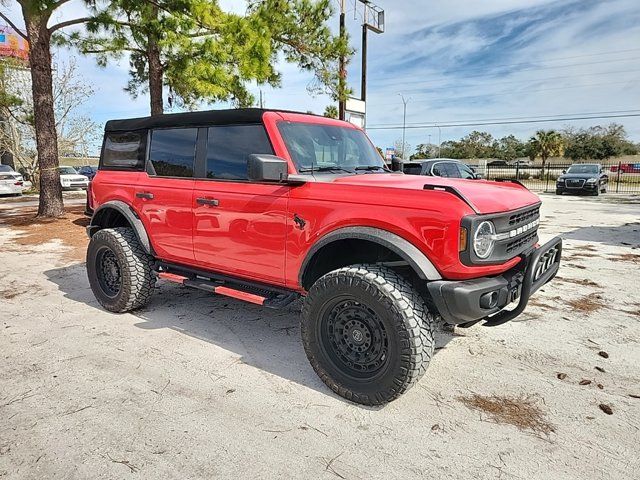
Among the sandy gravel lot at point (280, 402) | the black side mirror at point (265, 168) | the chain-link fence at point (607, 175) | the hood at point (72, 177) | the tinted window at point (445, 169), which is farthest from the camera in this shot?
the chain-link fence at point (607, 175)

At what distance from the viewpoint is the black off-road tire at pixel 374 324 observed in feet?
8.81

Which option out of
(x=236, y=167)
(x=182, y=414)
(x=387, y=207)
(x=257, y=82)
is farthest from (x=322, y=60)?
(x=182, y=414)

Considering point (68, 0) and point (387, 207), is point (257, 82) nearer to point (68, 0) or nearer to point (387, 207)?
point (68, 0)

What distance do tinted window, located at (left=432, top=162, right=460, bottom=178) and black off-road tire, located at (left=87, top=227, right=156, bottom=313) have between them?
27.8 ft

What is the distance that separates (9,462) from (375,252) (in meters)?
2.45

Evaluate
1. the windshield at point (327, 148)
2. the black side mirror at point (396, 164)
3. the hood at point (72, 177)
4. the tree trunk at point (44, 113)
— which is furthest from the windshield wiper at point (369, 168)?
the hood at point (72, 177)

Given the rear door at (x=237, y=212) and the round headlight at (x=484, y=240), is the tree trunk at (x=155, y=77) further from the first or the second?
the round headlight at (x=484, y=240)

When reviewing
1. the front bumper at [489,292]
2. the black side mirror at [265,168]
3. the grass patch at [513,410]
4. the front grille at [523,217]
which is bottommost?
the grass patch at [513,410]

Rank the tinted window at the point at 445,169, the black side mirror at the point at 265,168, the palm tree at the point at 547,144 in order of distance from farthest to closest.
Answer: the palm tree at the point at 547,144 < the tinted window at the point at 445,169 < the black side mirror at the point at 265,168

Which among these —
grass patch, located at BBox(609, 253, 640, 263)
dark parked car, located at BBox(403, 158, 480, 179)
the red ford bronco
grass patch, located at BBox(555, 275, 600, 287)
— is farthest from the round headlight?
dark parked car, located at BBox(403, 158, 480, 179)

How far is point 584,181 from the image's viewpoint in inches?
834

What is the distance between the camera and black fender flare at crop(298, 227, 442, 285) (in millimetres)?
2686

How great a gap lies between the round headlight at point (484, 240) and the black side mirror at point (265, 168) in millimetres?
1328

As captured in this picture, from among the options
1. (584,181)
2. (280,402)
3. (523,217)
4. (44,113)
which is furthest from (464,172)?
(584,181)
